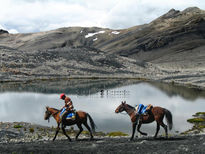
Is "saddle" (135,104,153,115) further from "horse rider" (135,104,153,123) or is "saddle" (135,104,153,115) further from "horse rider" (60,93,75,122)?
"horse rider" (60,93,75,122)

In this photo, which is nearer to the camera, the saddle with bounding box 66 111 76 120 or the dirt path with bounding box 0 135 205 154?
the dirt path with bounding box 0 135 205 154

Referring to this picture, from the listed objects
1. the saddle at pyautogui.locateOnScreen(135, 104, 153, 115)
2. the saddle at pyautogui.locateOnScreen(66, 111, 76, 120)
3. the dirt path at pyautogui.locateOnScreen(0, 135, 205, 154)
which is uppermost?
the saddle at pyautogui.locateOnScreen(135, 104, 153, 115)

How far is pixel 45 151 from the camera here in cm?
1828

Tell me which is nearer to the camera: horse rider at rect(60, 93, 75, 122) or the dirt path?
the dirt path

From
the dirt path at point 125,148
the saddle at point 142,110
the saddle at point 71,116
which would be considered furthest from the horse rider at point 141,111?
the saddle at point 71,116

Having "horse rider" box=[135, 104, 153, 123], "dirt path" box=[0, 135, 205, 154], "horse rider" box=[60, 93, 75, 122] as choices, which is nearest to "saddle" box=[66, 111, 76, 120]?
"horse rider" box=[60, 93, 75, 122]

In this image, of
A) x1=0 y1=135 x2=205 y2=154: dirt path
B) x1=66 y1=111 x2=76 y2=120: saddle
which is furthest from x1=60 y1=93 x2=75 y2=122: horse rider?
x1=0 y1=135 x2=205 y2=154: dirt path

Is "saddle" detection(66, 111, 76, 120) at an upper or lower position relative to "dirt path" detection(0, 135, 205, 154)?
upper

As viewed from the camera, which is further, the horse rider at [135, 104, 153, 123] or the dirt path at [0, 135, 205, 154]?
the horse rider at [135, 104, 153, 123]

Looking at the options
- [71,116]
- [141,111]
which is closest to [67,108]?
[71,116]

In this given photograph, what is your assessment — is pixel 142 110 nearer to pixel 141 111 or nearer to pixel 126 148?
pixel 141 111

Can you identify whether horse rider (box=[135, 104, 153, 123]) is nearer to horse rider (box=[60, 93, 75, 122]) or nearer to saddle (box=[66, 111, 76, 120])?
saddle (box=[66, 111, 76, 120])

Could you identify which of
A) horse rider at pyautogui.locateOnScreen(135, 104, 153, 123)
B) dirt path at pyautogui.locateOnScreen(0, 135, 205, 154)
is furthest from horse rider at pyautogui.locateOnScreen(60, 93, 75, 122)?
horse rider at pyautogui.locateOnScreen(135, 104, 153, 123)

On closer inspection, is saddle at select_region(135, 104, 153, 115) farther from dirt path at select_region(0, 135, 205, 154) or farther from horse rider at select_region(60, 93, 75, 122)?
horse rider at select_region(60, 93, 75, 122)
